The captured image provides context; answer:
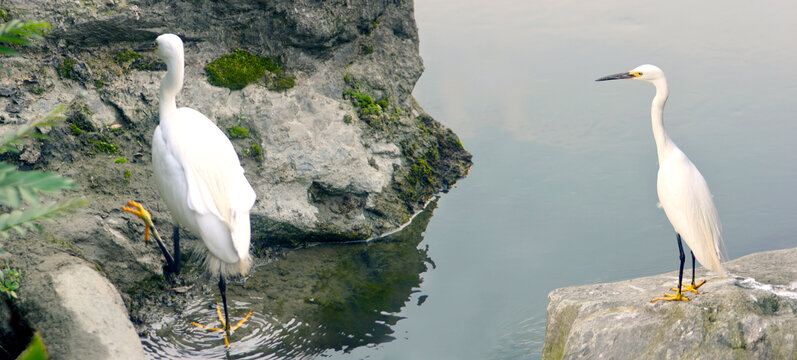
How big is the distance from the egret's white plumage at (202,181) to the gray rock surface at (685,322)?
185 cm

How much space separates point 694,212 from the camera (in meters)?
3.57

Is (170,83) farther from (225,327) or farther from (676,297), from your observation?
(676,297)

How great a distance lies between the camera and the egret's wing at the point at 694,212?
11.7ft

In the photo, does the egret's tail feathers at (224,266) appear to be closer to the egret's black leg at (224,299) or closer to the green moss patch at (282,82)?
the egret's black leg at (224,299)

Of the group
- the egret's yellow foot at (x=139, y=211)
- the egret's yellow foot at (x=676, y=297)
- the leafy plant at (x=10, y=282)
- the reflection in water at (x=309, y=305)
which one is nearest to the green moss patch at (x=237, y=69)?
the egret's yellow foot at (x=139, y=211)

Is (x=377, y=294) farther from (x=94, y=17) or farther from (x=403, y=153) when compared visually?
(x=94, y=17)

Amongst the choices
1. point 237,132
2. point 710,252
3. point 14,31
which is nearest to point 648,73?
point 710,252

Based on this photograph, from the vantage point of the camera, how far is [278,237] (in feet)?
15.6

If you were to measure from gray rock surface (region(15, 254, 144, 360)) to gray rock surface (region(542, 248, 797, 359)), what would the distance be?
86.3 inches

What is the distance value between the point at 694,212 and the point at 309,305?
236 cm

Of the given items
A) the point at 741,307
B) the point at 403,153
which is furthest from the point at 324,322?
the point at 741,307

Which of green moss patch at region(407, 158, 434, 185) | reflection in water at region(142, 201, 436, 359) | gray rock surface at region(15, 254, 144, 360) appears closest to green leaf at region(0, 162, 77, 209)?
gray rock surface at region(15, 254, 144, 360)

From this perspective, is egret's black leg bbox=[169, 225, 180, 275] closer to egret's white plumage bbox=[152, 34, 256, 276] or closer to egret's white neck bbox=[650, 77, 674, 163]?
egret's white plumage bbox=[152, 34, 256, 276]

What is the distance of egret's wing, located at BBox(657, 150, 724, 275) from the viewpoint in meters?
3.57
